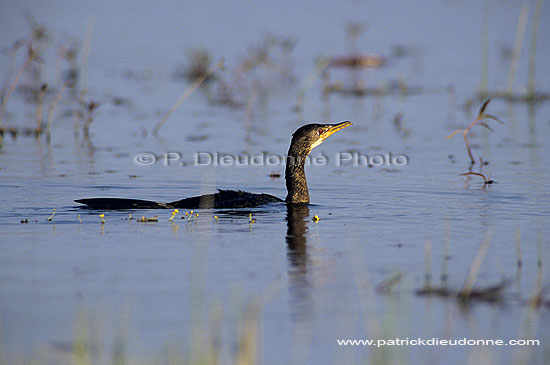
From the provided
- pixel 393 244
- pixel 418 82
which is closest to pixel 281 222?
pixel 393 244

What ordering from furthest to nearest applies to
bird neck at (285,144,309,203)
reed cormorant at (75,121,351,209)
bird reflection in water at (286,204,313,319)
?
bird neck at (285,144,309,203) → reed cormorant at (75,121,351,209) → bird reflection in water at (286,204,313,319)

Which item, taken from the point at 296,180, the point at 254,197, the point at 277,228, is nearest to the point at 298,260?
the point at 277,228

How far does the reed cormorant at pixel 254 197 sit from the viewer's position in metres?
9.88

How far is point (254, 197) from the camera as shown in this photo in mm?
10344

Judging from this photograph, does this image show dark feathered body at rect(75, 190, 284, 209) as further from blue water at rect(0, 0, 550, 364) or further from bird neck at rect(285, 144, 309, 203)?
bird neck at rect(285, 144, 309, 203)

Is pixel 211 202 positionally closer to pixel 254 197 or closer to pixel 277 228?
pixel 254 197

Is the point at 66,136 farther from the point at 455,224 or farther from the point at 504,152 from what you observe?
the point at 455,224

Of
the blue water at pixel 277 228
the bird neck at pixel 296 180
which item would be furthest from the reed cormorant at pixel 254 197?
the blue water at pixel 277 228

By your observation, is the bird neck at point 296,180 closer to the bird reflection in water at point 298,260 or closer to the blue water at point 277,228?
the bird reflection in water at point 298,260

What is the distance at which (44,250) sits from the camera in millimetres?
7684

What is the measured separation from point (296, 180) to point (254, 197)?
0.73 metres

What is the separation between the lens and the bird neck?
10.8m

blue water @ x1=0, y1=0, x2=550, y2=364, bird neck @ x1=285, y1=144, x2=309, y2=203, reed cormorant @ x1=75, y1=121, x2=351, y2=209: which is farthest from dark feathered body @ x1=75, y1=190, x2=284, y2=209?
bird neck @ x1=285, y1=144, x2=309, y2=203

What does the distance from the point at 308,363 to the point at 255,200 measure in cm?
523
